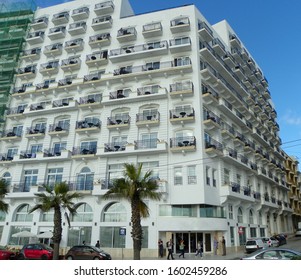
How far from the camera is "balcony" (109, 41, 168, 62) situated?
119ft

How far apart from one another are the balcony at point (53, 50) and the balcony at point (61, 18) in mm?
3850

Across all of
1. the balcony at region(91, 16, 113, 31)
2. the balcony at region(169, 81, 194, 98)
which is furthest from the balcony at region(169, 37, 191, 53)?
the balcony at region(91, 16, 113, 31)

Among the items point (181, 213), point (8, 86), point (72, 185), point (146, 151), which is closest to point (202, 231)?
point (181, 213)

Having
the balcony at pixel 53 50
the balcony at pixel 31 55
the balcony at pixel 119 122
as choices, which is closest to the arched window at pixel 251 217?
the balcony at pixel 119 122

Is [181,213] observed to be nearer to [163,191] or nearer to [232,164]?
[163,191]

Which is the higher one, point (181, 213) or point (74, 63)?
point (74, 63)

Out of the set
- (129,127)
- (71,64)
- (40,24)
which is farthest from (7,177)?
(40,24)

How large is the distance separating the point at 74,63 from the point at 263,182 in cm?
3369

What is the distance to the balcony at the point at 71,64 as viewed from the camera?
39.6 m

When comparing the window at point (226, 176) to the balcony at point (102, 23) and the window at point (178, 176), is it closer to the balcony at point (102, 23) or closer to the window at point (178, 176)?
the window at point (178, 176)

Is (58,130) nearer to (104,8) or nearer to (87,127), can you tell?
(87,127)

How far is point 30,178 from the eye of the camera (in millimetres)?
36375

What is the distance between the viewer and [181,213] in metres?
29.6

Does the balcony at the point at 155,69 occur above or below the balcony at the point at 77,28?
Answer: below
